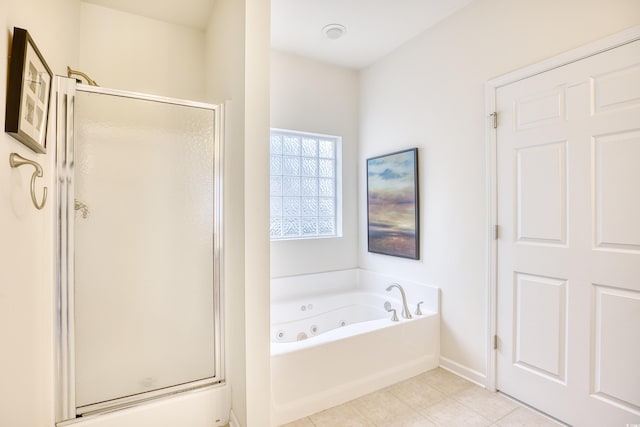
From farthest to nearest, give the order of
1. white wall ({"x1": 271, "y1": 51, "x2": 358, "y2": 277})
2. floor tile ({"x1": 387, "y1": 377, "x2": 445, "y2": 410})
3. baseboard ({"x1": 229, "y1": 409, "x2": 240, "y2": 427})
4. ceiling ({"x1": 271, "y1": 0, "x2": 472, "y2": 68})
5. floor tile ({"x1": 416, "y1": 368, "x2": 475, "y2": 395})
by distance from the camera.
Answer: white wall ({"x1": 271, "y1": 51, "x2": 358, "y2": 277}) → ceiling ({"x1": 271, "y1": 0, "x2": 472, "y2": 68}) → floor tile ({"x1": 416, "y1": 368, "x2": 475, "y2": 395}) → floor tile ({"x1": 387, "y1": 377, "x2": 445, "y2": 410}) → baseboard ({"x1": 229, "y1": 409, "x2": 240, "y2": 427})

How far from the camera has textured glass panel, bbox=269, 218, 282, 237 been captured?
9.68 ft

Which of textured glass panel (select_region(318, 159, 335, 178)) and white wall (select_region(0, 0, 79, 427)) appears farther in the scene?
textured glass panel (select_region(318, 159, 335, 178))

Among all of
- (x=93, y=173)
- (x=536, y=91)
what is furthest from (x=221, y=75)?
(x=536, y=91)

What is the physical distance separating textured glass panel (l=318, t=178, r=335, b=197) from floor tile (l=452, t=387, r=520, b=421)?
2.09m

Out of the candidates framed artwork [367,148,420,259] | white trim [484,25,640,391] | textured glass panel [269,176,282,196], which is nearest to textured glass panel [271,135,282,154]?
textured glass panel [269,176,282,196]

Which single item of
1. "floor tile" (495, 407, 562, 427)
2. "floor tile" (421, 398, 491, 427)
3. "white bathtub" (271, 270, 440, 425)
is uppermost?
"white bathtub" (271, 270, 440, 425)

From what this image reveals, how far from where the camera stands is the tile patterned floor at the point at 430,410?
5.88 feet

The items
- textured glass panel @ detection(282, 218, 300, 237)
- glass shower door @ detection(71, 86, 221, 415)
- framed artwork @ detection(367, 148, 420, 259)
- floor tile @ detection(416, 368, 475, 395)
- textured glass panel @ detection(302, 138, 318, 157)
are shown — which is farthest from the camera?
textured glass panel @ detection(302, 138, 318, 157)

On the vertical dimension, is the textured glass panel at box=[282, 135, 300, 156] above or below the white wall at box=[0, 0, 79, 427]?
above

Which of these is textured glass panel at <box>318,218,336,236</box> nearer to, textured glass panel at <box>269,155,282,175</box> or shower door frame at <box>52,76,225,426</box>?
textured glass panel at <box>269,155,282,175</box>

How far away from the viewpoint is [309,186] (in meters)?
3.17

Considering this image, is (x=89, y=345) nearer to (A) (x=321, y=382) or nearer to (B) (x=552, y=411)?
(A) (x=321, y=382)

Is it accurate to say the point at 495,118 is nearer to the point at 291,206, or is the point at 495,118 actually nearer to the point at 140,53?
the point at 291,206

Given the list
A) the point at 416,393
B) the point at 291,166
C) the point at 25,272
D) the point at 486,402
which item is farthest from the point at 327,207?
the point at 25,272
